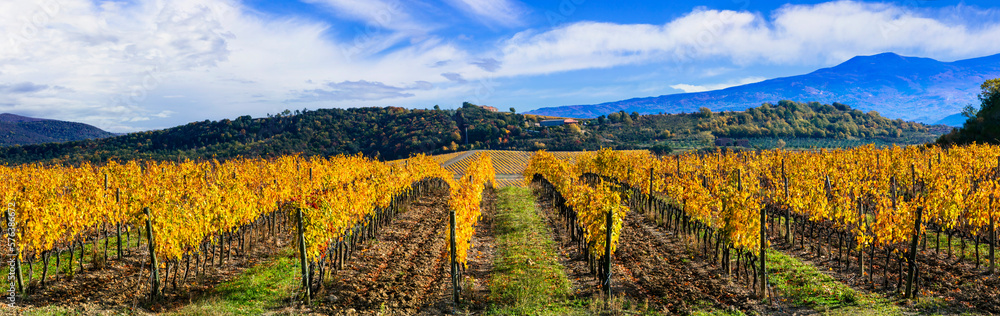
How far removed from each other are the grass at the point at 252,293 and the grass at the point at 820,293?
39.8 ft

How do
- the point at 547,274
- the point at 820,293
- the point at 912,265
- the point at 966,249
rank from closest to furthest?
1. the point at 912,265
2. the point at 820,293
3. the point at 547,274
4. the point at 966,249

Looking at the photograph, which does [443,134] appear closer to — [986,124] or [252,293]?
[986,124]

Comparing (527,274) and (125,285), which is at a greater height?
(125,285)

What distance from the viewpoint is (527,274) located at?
13031mm

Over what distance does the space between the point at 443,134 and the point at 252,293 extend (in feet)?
269

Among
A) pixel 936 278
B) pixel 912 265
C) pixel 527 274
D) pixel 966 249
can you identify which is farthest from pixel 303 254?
pixel 966 249

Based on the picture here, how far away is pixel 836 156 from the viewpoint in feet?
101

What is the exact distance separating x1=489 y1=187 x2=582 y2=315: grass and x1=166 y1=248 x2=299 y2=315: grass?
5.22 metres

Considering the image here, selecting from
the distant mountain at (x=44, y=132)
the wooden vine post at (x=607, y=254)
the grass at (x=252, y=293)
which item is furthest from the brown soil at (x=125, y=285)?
the distant mountain at (x=44, y=132)

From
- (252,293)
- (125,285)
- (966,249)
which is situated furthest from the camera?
(966,249)

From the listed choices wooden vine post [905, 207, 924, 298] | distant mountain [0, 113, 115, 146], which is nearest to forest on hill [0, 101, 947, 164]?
distant mountain [0, 113, 115, 146]

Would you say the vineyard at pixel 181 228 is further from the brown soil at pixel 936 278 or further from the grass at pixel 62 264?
the brown soil at pixel 936 278

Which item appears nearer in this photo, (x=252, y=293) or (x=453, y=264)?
(x=453, y=264)

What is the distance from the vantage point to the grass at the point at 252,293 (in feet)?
33.2
